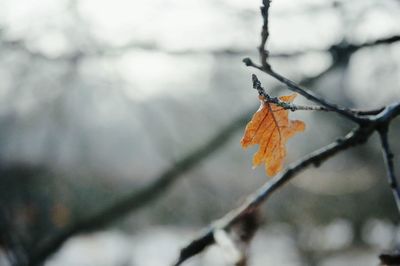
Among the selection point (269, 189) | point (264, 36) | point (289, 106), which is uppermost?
point (264, 36)

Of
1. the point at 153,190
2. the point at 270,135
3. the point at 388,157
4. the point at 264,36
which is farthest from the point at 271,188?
the point at 153,190

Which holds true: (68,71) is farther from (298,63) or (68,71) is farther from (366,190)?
(366,190)

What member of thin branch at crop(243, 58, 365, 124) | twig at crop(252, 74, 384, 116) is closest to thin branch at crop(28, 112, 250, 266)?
twig at crop(252, 74, 384, 116)

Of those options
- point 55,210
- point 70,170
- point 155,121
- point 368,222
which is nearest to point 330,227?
point 368,222

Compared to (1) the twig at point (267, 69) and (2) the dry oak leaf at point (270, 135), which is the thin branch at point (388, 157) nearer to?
(1) the twig at point (267, 69)

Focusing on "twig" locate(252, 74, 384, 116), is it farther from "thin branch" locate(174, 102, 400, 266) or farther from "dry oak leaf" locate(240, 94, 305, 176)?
"dry oak leaf" locate(240, 94, 305, 176)

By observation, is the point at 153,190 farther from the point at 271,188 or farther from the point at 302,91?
the point at 302,91

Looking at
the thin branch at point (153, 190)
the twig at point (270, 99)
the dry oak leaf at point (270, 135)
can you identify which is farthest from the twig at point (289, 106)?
the thin branch at point (153, 190)
